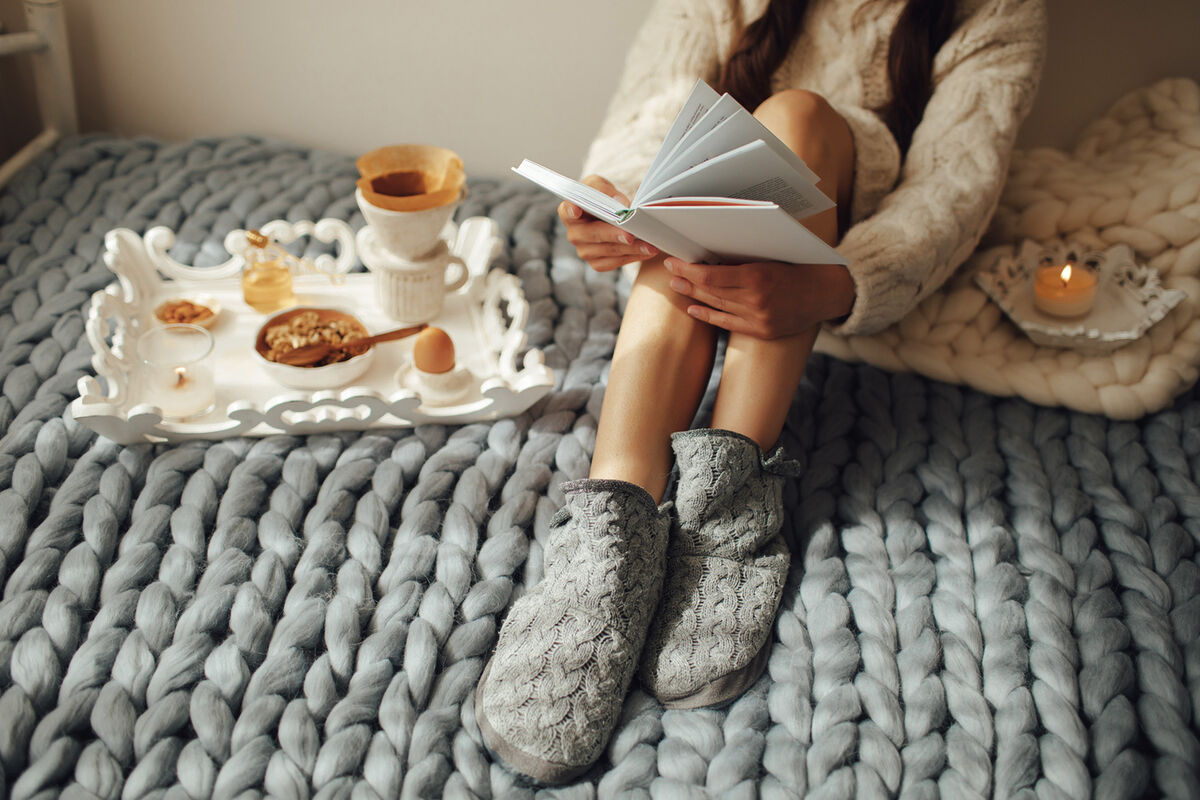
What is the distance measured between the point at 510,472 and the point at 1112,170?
0.95 meters

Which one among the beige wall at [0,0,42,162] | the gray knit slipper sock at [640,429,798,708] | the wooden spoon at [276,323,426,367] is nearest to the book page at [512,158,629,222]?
the gray knit slipper sock at [640,429,798,708]

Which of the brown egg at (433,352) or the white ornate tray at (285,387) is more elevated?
the brown egg at (433,352)

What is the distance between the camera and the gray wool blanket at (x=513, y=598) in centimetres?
69

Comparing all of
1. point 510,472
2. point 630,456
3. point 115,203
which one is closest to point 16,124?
point 115,203

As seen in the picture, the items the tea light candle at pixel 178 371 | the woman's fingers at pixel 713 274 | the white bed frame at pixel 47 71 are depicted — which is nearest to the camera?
the woman's fingers at pixel 713 274

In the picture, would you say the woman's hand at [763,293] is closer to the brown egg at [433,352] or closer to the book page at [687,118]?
the book page at [687,118]

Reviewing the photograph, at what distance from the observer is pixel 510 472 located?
3.13 feet

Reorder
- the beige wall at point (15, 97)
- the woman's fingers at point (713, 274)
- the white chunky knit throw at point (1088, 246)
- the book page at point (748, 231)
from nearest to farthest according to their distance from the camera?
the book page at point (748, 231)
the woman's fingers at point (713, 274)
the white chunky knit throw at point (1088, 246)
the beige wall at point (15, 97)

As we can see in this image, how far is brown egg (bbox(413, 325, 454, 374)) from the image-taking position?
0.98 m

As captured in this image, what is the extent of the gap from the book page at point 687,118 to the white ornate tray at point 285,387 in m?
0.33

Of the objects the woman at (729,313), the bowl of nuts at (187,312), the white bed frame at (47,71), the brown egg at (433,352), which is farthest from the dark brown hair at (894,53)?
the white bed frame at (47,71)

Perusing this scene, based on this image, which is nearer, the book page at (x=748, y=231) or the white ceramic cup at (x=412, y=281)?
the book page at (x=748, y=231)

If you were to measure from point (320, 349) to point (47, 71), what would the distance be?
2.72 feet

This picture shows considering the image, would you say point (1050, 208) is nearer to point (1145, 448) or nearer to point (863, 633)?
point (1145, 448)
